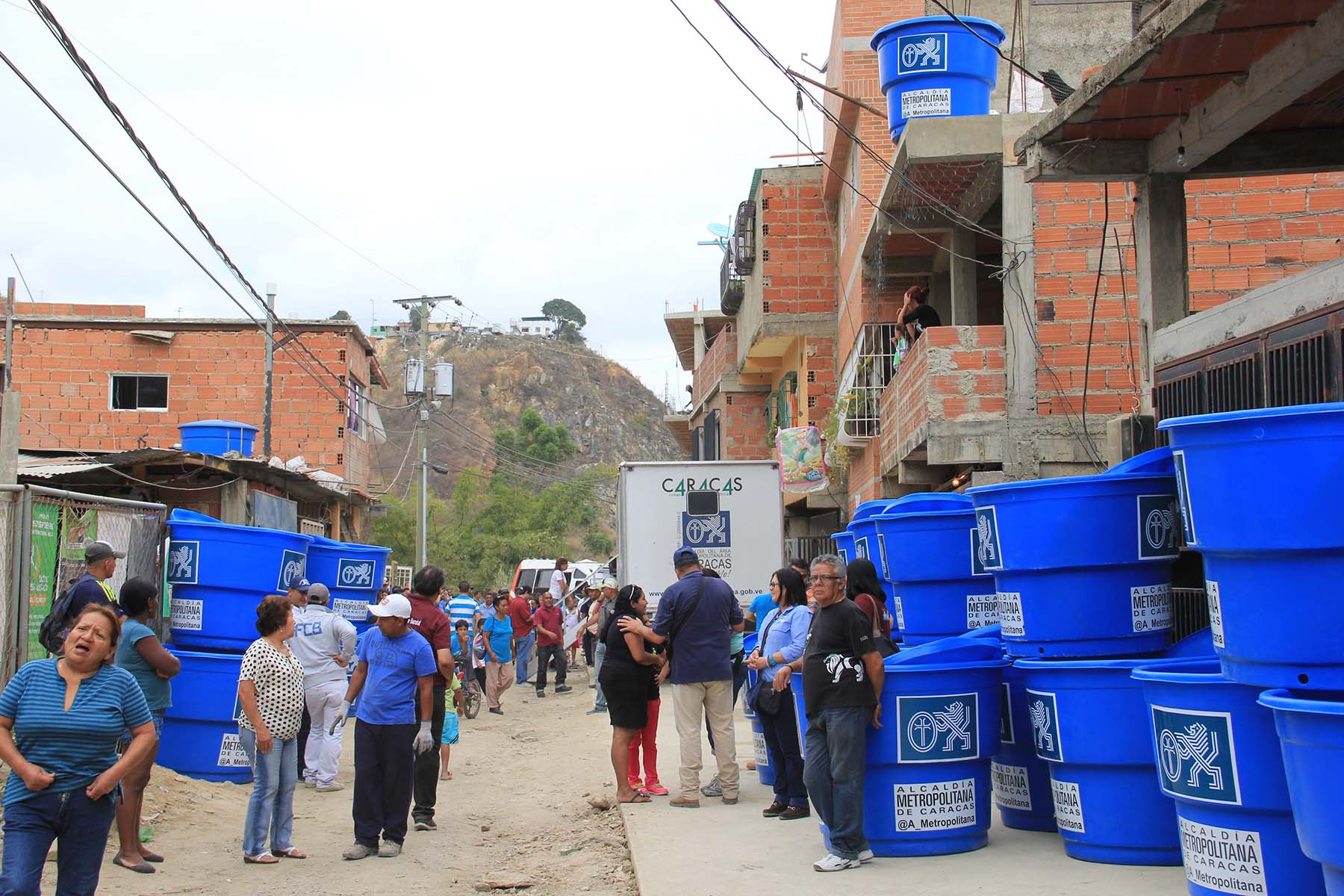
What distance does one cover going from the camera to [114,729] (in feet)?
18.4

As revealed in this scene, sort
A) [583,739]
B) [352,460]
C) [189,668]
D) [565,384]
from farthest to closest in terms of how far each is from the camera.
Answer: [565,384] → [352,460] → [583,739] → [189,668]

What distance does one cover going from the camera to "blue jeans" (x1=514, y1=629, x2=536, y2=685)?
79.0 ft

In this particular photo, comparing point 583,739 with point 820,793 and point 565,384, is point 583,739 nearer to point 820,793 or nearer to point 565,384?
point 820,793

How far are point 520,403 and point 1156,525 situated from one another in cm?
10089

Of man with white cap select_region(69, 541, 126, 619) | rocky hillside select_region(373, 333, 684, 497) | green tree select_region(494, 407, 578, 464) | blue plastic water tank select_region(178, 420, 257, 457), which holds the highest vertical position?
rocky hillside select_region(373, 333, 684, 497)

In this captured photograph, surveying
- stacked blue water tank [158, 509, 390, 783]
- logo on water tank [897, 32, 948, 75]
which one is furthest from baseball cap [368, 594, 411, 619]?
logo on water tank [897, 32, 948, 75]

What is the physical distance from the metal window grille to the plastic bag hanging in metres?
1.14

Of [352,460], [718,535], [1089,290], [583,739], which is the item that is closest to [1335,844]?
[1089,290]

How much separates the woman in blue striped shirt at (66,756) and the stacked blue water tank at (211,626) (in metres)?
5.03

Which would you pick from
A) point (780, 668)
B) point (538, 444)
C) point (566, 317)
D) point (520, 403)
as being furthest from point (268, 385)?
point (566, 317)

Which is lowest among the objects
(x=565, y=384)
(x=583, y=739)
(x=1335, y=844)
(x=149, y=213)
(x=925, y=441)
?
(x=583, y=739)

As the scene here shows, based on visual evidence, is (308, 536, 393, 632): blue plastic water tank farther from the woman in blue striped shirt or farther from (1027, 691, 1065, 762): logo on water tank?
(1027, 691, 1065, 762): logo on water tank

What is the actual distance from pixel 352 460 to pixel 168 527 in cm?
2274

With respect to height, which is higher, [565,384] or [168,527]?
[565,384]
